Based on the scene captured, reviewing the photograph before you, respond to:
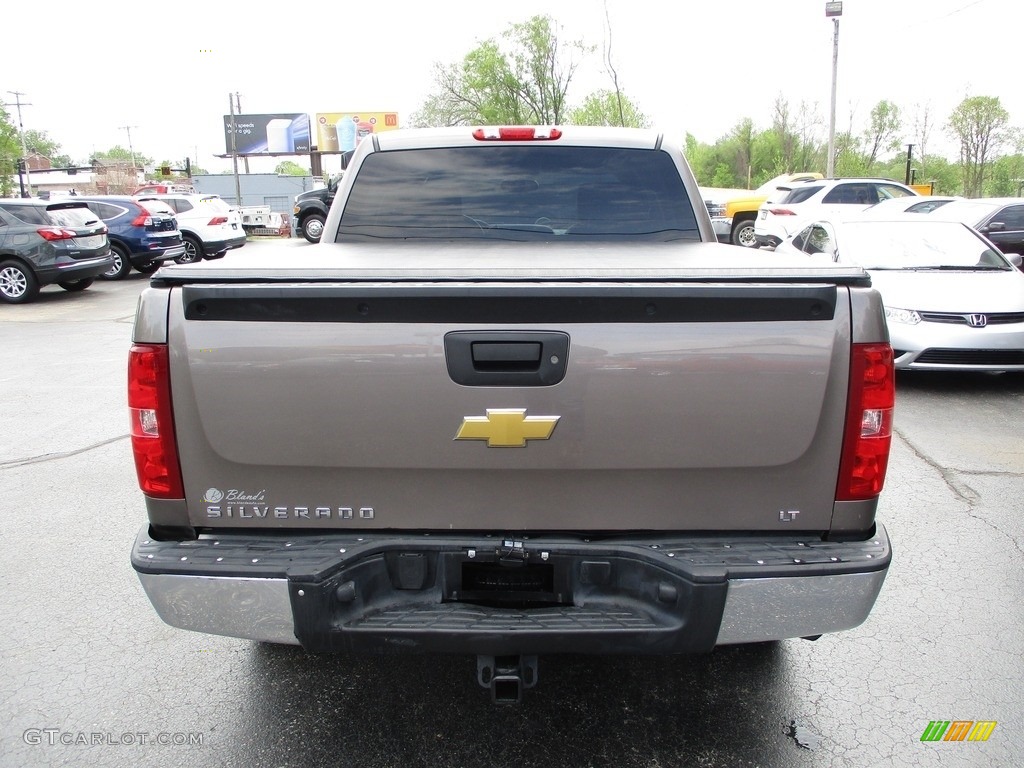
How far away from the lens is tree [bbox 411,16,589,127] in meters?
44.0

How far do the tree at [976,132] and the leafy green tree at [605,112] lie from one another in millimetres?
18873

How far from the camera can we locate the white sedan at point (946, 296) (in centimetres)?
720

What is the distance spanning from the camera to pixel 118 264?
686 inches

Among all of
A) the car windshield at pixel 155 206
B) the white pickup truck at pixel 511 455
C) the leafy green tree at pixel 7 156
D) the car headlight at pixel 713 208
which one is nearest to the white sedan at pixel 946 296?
the car headlight at pixel 713 208

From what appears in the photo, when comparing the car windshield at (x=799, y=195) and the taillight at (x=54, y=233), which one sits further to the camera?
the car windshield at (x=799, y=195)

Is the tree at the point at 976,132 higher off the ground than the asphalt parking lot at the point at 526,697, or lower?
higher

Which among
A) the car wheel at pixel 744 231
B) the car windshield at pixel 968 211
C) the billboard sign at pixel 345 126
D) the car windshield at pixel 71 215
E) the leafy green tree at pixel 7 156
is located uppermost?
the billboard sign at pixel 345 126

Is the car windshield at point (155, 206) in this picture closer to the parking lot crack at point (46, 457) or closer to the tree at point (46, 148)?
the parking lot crack at point (46, 457)

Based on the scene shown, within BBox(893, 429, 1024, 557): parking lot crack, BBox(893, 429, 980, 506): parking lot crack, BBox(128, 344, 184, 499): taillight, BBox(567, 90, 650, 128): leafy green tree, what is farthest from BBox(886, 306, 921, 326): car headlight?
BBox(567, 90, 650, 128): leafy green tree

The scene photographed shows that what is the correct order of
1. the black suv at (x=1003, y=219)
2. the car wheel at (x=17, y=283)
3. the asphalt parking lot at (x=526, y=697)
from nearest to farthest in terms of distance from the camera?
the asphalt parking lot at (x=526, y=697) → the black suv at (x=1003, y=219) → the car wheel at (x=17, y=283)

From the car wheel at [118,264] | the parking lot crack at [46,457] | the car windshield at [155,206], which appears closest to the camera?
the parking lot crack at [46,457]

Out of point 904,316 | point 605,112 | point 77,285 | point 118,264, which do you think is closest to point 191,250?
point 118,264

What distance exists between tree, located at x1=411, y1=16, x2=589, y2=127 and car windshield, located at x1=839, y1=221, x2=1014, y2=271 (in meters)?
36.0

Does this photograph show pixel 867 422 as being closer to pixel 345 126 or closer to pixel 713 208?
pixel 713 208
